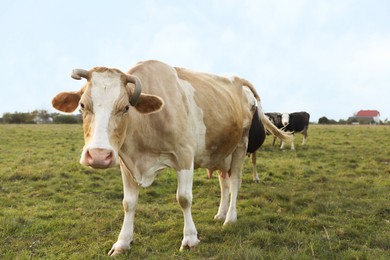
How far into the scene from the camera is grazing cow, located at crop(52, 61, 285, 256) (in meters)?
3.78

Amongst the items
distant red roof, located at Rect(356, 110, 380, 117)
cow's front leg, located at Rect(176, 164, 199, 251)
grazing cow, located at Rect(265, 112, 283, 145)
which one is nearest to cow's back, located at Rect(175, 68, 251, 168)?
cow's front leg, located at Rect(176, 164, 199, 251)

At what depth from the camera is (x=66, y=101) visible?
14.2ft

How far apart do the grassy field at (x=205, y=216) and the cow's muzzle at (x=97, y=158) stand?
153 centimetres

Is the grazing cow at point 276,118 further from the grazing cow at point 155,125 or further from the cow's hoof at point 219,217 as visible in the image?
the cow's hoof at point 219,217

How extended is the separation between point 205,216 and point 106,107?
10.6 ft

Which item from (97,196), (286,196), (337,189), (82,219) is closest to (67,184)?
(97,196)

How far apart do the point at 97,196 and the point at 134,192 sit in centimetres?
328

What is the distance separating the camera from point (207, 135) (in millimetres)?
5219

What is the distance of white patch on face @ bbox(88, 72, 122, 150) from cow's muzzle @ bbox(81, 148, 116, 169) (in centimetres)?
5

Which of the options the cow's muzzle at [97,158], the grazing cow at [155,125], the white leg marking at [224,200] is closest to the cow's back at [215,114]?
the grazing cow at [155,125]

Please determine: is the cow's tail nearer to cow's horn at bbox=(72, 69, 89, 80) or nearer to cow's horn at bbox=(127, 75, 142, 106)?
cow's horn at bbox=(127, 75, 142, 106)

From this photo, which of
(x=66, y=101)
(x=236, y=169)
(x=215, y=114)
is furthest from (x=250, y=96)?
(x=66, y=101)

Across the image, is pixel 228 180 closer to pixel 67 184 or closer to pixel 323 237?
pixel 323 237

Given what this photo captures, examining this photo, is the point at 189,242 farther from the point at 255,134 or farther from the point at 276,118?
the point at 276,118
